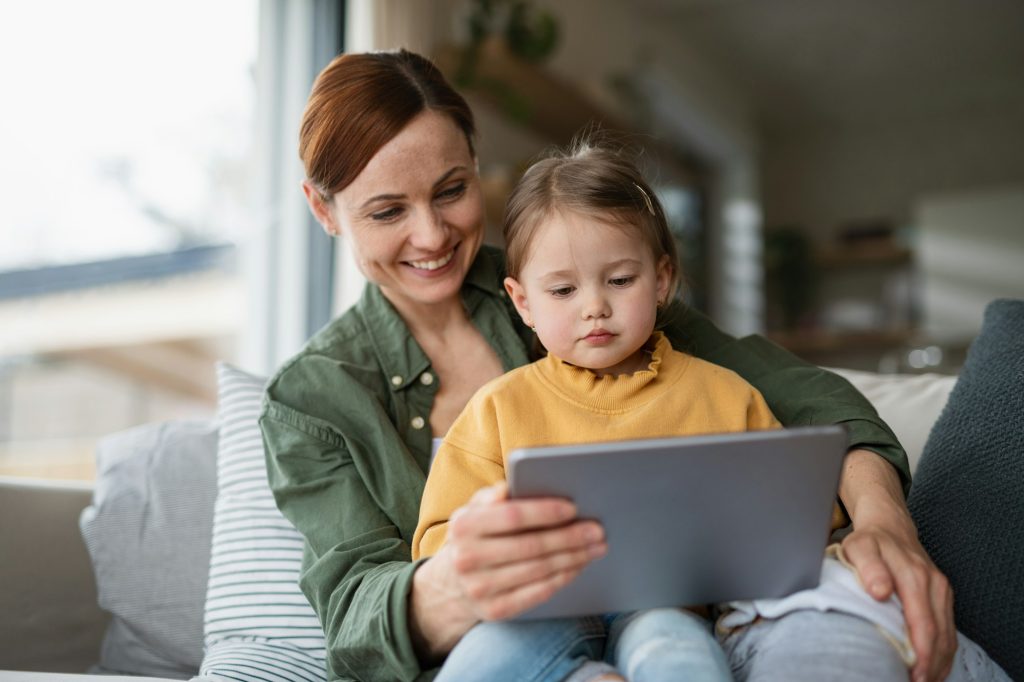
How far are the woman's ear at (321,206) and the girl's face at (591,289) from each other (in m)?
0.43

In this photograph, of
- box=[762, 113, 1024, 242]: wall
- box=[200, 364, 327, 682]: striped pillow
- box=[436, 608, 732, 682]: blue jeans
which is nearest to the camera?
box=[436, 608, 732, 682]: blue jeans

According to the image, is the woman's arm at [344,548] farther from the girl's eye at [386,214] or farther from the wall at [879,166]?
the wall at [879,166]

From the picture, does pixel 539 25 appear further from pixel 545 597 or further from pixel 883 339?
pixel 883 339

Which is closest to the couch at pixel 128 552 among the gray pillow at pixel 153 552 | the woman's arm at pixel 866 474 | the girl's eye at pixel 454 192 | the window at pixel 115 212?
the gray pillow at pixel 153 552

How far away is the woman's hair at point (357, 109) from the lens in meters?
1.34

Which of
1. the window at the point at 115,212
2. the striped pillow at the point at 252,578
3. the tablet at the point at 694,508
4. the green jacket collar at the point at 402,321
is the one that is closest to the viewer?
the tablet at the point at 694,508

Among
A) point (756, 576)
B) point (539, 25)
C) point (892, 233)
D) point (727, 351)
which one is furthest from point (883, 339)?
point (756, 576)

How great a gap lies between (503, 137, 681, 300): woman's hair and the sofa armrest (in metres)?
0.98

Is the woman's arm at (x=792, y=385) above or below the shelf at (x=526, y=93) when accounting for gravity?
below

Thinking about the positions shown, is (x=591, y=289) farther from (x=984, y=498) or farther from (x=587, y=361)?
(x=984, y=498)

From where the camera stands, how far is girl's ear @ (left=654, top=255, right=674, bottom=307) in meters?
1.22

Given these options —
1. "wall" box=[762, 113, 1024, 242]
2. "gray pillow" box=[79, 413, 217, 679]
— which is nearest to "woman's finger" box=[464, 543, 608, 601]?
"gray pillow" box=[79, 413, 217, 679]

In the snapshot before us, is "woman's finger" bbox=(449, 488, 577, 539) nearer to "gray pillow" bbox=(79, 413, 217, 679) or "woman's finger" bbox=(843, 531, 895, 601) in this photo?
"woman's finger" bbox=(843, 531, 895, 601)

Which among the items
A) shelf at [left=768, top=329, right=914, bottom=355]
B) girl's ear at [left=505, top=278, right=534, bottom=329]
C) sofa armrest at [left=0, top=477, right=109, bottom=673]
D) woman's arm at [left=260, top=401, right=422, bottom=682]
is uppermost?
girl's ear at [left=505, top=278, right=534, bottom=329]
